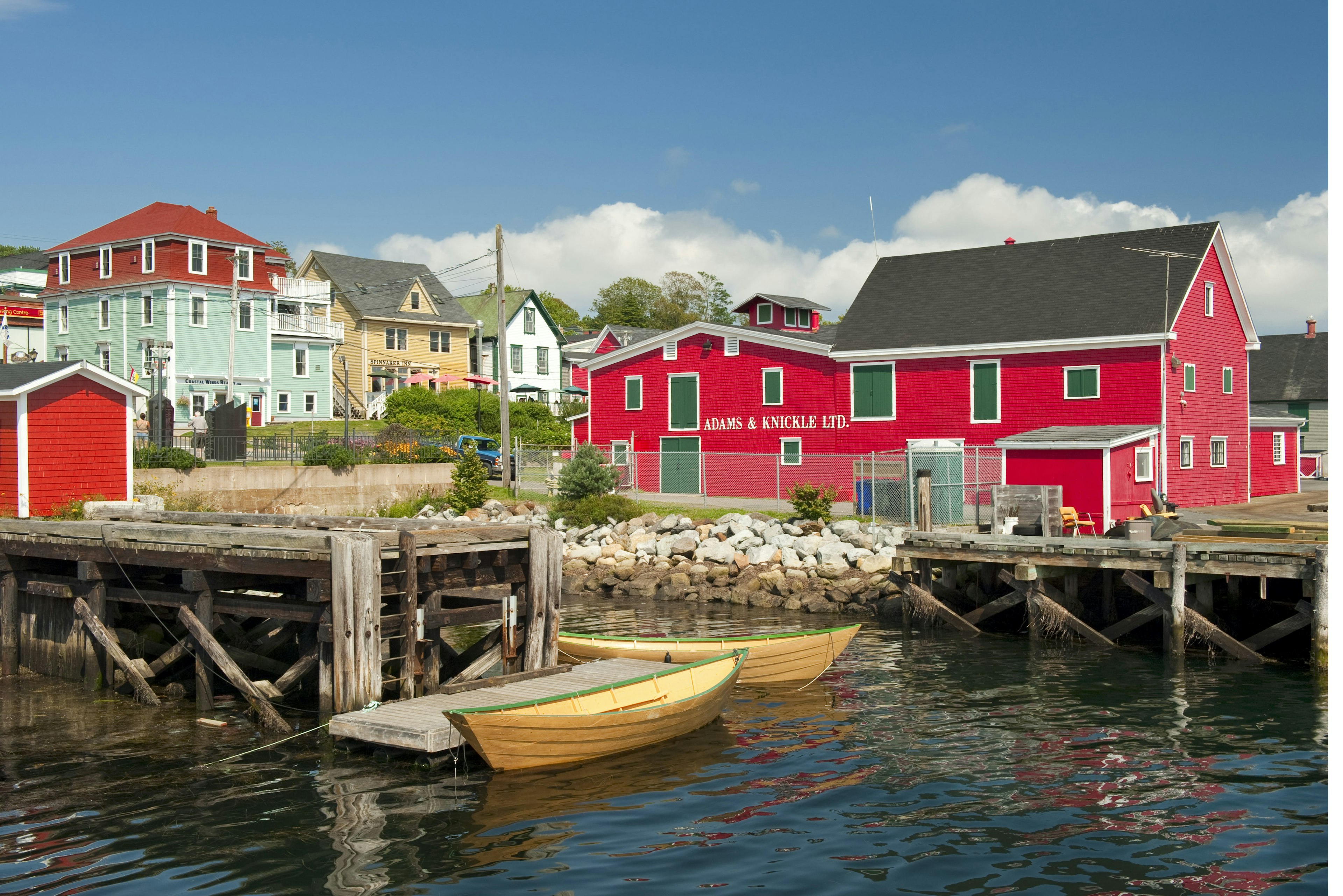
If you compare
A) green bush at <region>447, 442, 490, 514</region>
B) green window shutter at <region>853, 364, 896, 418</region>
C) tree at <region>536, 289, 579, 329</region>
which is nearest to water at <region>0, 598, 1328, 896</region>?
green bush at <region>447, 442, 490, 514</region>

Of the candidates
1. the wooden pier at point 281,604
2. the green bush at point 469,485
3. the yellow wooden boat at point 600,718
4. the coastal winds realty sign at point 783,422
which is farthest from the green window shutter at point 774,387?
the yellow wooden boat at point 600,718

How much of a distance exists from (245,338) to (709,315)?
50.7 m

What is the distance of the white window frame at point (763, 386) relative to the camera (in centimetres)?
4191

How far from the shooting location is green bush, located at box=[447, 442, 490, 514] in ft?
122

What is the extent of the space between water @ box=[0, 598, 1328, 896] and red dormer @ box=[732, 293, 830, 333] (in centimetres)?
2899

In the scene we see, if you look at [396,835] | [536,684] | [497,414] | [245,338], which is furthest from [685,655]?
[245,338]

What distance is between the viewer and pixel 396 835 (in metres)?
10.7

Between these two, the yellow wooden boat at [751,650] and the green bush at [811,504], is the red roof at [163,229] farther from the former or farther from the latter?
the yellow wooden boat at [751,650]

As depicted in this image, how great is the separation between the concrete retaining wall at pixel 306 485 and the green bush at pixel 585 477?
6456mm

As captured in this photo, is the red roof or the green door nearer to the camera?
the green door

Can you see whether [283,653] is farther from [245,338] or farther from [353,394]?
[353,394]

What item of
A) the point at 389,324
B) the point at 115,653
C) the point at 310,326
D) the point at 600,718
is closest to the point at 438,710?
the point at 600,718

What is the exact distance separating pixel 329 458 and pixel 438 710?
2623 cm

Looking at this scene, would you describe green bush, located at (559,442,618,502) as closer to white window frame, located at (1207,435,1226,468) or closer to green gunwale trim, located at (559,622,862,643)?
green gunwale trim, located at (559,622,862,643)
